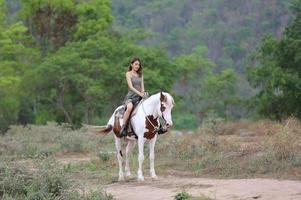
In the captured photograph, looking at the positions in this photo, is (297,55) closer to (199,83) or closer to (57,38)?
(57,38)

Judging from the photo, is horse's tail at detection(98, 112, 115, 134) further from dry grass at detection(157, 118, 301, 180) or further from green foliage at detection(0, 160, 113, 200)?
green foliage at detection(0, 160, 113, 200)

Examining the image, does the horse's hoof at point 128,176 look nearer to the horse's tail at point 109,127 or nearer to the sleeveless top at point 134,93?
the horse's tail at point 109,127

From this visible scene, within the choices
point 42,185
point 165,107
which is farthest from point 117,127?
point 42,185

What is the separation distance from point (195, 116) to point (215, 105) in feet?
10.7

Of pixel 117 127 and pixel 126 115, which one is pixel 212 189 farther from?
pixel 117 127

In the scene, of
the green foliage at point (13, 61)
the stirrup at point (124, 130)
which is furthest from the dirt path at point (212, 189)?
the green foliage at point (13, 61)

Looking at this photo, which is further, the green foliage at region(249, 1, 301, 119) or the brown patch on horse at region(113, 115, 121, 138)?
the green foliage at region(249, 1, 301, 119)

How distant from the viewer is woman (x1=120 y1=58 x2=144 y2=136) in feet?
46.5

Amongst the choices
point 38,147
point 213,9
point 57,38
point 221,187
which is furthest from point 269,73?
point 213,9

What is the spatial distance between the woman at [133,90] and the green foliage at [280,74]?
14.1 meters

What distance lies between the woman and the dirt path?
1.44m

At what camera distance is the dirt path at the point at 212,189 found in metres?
10.9

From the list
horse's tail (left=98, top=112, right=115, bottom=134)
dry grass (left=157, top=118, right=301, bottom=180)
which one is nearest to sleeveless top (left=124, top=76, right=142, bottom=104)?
horse's tail (left=98, top=112, right=115, bottom=134)

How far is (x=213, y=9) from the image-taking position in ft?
295
